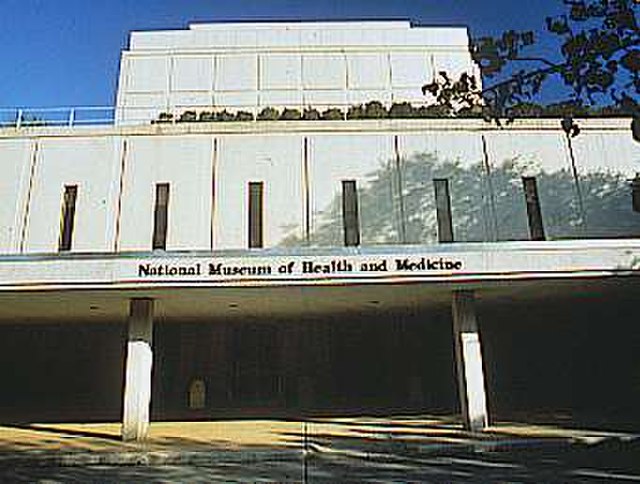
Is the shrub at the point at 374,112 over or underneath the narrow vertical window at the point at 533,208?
over

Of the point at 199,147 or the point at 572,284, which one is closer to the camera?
the point at 572,284

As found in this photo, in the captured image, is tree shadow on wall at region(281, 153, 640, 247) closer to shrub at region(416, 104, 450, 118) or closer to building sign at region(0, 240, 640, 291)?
shrub at region(416, 104, 450, 118)

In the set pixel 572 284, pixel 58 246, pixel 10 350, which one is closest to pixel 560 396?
pixel 572 284

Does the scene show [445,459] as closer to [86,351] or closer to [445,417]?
[445,417]

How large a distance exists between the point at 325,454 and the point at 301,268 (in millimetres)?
4413

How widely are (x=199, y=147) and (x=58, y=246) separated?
19.9 feet

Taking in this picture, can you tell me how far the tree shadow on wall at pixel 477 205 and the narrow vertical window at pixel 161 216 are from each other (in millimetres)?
4291

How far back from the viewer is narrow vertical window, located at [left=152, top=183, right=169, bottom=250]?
68.6 feet

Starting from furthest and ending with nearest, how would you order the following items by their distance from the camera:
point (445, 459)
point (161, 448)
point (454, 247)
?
point (454, 247), point (161, 448), point (445, 459)

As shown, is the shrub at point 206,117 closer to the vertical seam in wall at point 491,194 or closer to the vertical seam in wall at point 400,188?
the vertical seam in wall at point 400,188

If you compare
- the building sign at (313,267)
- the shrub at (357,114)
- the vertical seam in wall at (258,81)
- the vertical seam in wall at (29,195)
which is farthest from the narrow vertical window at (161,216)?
the vertical seam in wall at (258,81)

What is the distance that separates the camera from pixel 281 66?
35156 mm

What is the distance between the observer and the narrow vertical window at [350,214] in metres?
21.2

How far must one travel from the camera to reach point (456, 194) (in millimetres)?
21844
